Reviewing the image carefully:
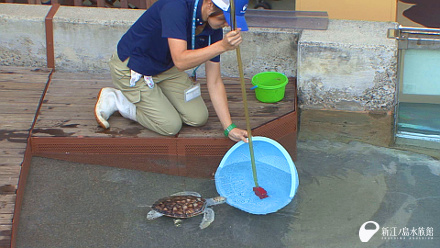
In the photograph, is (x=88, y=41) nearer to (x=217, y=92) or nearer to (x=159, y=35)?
(x=159, y=35)

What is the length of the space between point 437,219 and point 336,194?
645 millimetres

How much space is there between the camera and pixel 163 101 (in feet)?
13.1

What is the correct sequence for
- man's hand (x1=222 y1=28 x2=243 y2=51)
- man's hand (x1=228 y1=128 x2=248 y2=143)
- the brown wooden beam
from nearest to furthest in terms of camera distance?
man's hand (x1=222 y1=28 x2=243 y2=51), man's hand (x1=228 y1=128 x2=248 y2=143), the brown wooden beam

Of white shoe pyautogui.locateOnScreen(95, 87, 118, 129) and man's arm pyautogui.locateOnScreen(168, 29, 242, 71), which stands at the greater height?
man's arm pyautogui.locateOnScreen(168, 29, 242, 71)

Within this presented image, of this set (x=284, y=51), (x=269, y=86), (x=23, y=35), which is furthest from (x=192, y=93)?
(x=23, y=35)

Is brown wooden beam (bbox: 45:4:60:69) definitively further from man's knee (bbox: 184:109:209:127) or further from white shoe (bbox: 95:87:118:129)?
man's knee (bbox: 184:109:209:127)

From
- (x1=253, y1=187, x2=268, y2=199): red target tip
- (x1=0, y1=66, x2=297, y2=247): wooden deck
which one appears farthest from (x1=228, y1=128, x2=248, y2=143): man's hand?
(x1=253, y1=187, x2=268, y2=199): red target tip

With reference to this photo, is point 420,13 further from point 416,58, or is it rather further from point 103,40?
point 103,40

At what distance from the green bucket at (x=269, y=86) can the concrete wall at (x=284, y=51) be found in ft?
0.71

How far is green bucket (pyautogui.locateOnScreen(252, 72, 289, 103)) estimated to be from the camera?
171 inches

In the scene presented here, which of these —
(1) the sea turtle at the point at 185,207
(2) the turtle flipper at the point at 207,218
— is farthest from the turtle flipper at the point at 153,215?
(2) the turtle flipper at the point at 207,218

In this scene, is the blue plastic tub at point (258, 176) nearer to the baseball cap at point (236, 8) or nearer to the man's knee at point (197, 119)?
the man's knee at point (197, 119)

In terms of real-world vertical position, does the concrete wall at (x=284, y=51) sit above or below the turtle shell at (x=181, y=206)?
above

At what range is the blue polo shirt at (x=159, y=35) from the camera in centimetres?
334
